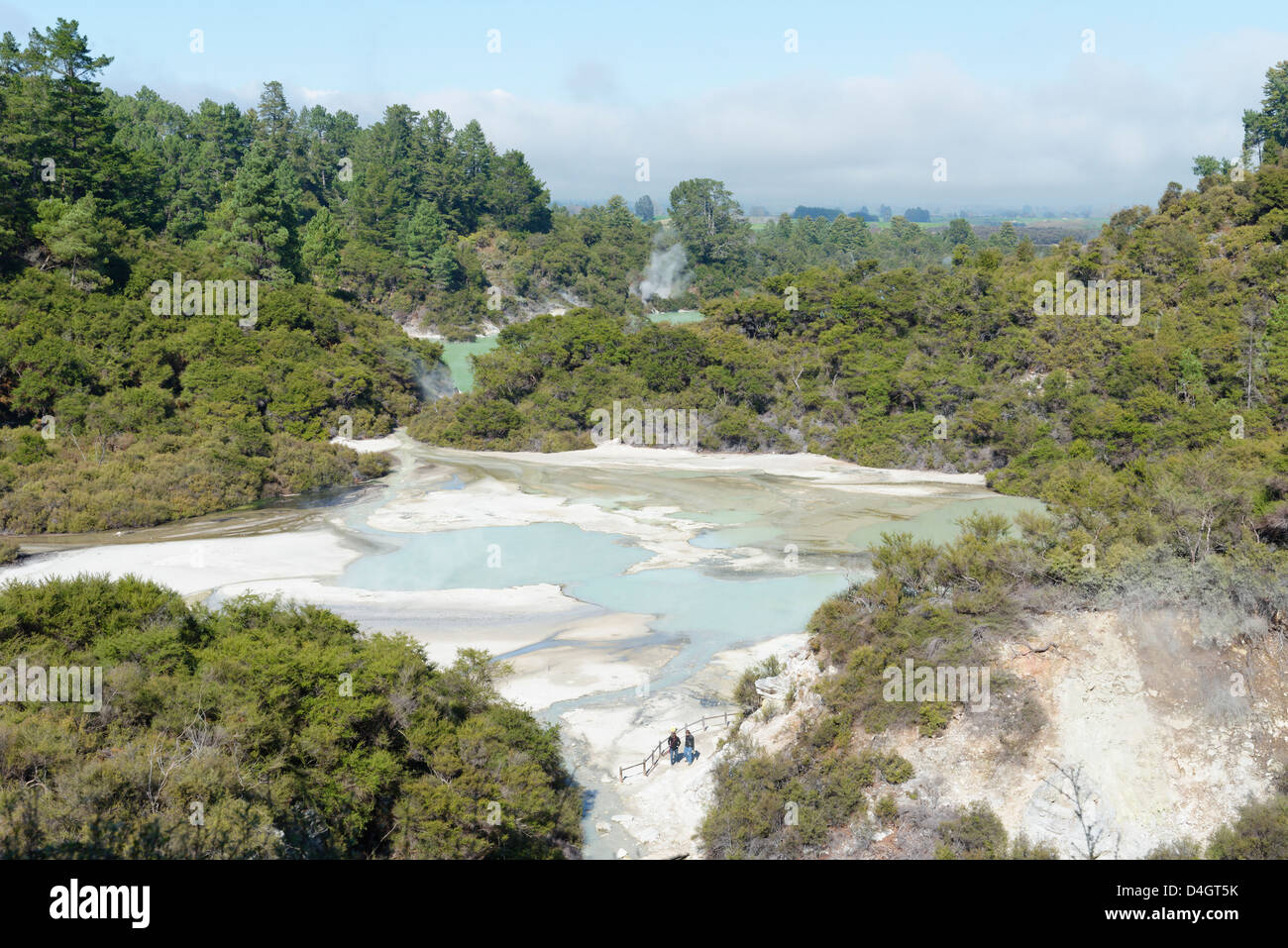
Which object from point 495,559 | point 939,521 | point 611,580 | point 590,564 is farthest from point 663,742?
point 939,521

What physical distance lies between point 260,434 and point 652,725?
3147 centimetres

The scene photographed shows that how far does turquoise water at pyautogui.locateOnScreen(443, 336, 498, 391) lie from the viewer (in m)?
69.1

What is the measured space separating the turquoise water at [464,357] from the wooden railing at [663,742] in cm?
4836

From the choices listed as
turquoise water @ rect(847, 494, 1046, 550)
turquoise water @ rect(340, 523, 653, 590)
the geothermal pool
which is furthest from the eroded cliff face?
turquoise water @ rect(340, 523, 653, 590)

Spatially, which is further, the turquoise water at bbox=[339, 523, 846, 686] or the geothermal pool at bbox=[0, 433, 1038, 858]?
the turquoise water at bbox=[339, 523, 846, 686]

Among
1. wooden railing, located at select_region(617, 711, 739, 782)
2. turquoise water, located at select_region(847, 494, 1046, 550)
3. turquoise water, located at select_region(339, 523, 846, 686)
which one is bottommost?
wooden railing, located at select_region(617, 711, 739, 782)

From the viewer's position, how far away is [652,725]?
19.9 meters

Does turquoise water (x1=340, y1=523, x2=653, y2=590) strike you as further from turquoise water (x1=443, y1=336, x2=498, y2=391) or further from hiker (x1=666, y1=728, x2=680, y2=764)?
turquoise water (x1=443, y1=336, x2=498, y2=391)

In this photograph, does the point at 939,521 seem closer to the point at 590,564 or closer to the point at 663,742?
the point at 590,564

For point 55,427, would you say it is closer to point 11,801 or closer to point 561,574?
point 561,574

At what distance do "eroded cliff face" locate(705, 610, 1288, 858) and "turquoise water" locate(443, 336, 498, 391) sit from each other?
5349 cm

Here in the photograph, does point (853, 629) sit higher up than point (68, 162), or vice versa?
point (68, 162)

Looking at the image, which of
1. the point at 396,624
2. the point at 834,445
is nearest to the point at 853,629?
the point at 396,624

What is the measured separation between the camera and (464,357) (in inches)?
3140
